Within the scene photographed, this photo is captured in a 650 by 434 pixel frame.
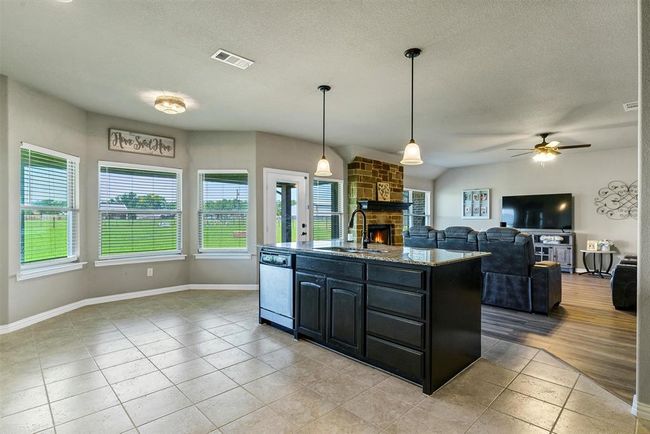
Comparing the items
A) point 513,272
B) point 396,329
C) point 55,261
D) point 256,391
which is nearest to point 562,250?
point 513,272

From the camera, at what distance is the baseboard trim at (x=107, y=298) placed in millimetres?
3614

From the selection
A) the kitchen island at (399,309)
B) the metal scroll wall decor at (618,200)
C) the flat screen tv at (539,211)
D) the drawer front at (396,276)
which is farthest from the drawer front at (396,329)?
the metal scroll wall decor at (618,200)

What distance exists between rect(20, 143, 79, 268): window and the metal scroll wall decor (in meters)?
9.80

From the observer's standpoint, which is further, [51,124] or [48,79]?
[51,124]

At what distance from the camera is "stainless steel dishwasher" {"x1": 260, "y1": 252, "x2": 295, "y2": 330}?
11.3 ft

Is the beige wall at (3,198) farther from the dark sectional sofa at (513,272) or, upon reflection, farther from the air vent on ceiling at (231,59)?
the dark sectional sofa at (513,272)

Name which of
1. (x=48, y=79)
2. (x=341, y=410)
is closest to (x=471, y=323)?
(x=341, y=410)

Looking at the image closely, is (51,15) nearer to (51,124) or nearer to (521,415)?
(51,124)

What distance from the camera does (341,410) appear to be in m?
2.13

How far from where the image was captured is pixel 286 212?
5887mm

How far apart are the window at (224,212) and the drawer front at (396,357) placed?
11.1 feet

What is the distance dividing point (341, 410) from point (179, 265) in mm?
4156

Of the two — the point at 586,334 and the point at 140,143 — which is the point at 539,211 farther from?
the point at 140,143

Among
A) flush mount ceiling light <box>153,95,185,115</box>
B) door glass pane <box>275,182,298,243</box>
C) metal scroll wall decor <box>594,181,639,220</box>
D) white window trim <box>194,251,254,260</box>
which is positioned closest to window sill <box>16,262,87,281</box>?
white window trim <box>194,251,254,260</box>
